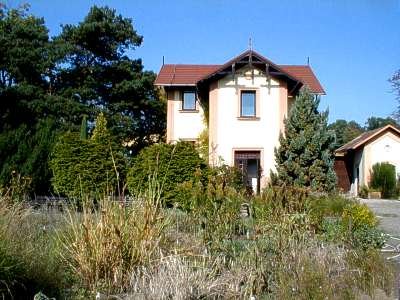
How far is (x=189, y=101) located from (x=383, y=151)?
452 inches

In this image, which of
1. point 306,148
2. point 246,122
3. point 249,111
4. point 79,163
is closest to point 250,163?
point 246,122

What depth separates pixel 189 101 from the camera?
24.6 meters

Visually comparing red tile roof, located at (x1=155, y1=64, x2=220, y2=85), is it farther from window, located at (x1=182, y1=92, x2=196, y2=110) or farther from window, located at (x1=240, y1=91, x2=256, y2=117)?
window, located at (x1=240, y1=91, x2=256, y2=117)

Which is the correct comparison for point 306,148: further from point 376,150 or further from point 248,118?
point 376,150

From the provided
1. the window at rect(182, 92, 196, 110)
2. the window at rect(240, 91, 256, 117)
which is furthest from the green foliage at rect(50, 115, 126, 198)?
the window at rect(182, 92, 196, 110)

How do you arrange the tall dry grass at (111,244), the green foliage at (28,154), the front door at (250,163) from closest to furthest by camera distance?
the tall dry grass at (111,244) → the green foliage at (28,154) → the front door at (250,163)

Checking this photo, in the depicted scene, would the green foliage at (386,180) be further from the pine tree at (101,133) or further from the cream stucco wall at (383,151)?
the pine tree at (101,133)

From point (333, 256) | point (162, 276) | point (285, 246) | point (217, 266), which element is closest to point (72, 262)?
point (162, 276)

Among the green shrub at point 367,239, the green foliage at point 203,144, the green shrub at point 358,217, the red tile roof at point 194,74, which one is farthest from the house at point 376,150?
the green shrub at point 367,239

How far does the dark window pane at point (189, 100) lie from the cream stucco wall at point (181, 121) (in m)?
0.22

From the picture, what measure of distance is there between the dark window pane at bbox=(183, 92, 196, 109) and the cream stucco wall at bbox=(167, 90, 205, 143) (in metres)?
0.22

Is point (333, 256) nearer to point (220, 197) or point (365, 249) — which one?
point (365, 249)

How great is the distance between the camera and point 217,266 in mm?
5250

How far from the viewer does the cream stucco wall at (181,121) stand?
24.2m
